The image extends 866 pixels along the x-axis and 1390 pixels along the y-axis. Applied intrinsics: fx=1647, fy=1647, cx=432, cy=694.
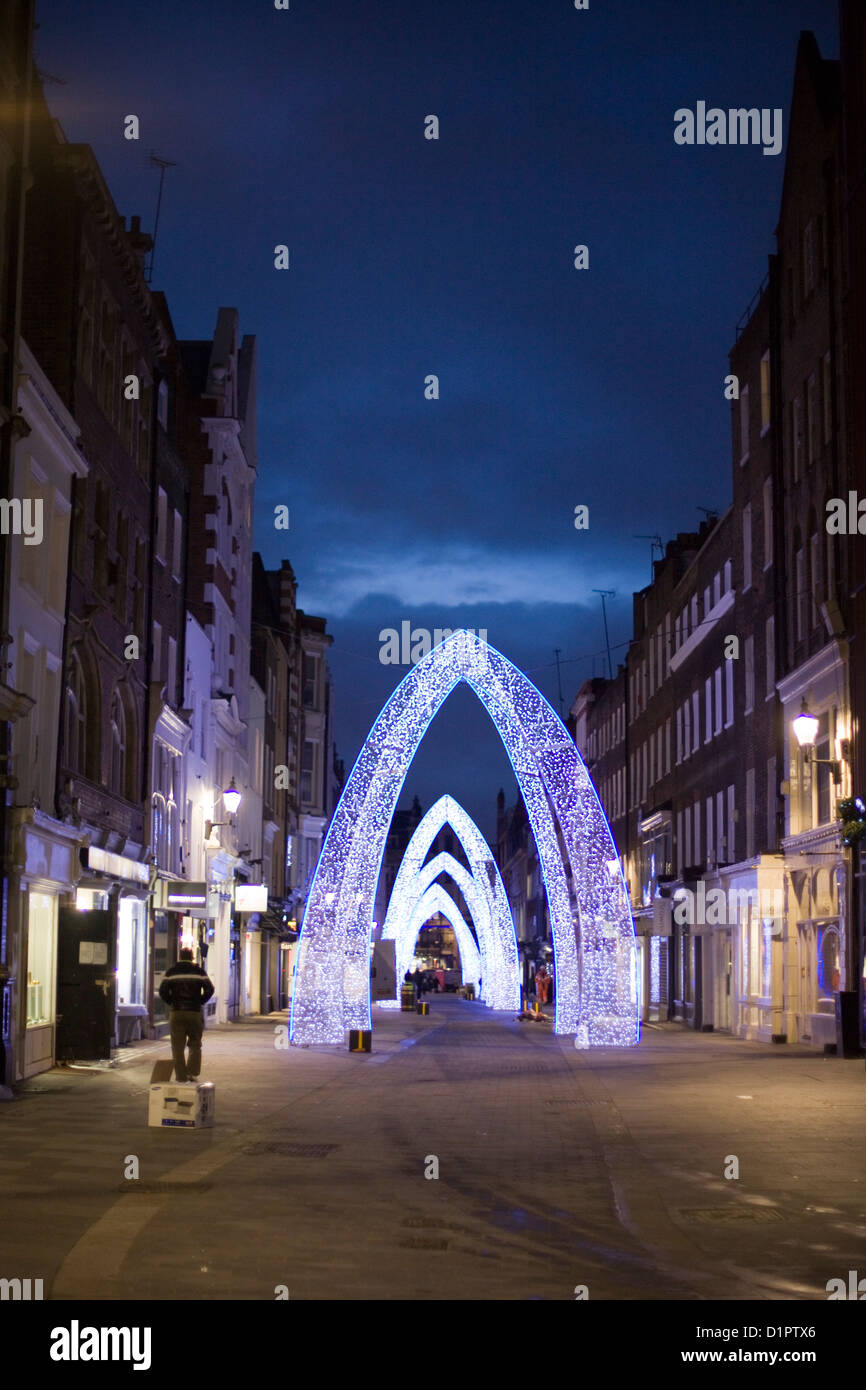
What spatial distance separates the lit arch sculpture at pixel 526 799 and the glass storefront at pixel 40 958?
7408 millimetres

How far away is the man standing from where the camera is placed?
63.2 ft

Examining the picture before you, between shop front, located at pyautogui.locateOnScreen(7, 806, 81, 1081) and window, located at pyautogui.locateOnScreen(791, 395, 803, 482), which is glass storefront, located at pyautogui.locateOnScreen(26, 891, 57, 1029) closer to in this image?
shop front, located at pyautogui.locateOnScreen(7, 806, 81, 1081)

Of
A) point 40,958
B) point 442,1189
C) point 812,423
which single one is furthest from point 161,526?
point 442,1189

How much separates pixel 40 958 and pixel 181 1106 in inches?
337

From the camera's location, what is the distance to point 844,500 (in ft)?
98.6

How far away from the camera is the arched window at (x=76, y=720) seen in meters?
27.0

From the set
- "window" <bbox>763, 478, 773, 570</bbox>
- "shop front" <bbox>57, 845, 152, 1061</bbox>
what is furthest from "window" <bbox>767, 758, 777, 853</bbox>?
"shop front" <bbox>57, 845, 152, 1061</bbox>

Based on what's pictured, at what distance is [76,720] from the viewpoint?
2777 cm

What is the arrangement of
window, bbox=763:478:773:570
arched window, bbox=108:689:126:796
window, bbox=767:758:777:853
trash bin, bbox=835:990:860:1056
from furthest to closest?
1. window, bbox=763:478:773:570
2. window, bbox=767:758:777:853
3. arched window, bbox=108:689:126:796
4. trash bin, bbox=835:990:860:1056

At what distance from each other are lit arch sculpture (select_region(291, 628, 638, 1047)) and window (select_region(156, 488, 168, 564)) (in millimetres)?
6871

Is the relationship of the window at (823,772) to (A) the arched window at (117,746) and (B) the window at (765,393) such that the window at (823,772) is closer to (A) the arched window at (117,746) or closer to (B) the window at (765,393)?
(B) the window at (765,393)

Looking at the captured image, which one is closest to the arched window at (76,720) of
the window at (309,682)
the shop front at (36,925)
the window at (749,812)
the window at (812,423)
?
the shop front at (36,925)

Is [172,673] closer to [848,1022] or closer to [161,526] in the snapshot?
[161,526]
